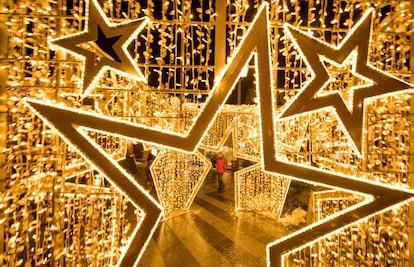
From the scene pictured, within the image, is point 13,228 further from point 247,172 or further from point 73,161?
point 247,172

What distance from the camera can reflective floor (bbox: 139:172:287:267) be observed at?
3.96 metres

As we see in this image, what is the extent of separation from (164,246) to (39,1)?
3.73 meters

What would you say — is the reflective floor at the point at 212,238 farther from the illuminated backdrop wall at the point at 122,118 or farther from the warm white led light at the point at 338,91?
the warm white led light at the point at 338,91

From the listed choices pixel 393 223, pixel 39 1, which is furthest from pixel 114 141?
pixel 393 223

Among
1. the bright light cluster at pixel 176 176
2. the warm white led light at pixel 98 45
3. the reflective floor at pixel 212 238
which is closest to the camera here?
the warm white led light at pixel 98 45

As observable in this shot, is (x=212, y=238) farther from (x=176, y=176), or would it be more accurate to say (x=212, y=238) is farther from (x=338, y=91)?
(x=338, y=91)

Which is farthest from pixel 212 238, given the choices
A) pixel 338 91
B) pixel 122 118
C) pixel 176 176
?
pixel 338 91

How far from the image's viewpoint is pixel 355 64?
6.62ft

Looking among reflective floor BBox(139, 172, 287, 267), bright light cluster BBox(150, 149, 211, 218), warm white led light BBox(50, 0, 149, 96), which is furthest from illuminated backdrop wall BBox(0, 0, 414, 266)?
bright light cluster BBox(150, 149, 211, 218)

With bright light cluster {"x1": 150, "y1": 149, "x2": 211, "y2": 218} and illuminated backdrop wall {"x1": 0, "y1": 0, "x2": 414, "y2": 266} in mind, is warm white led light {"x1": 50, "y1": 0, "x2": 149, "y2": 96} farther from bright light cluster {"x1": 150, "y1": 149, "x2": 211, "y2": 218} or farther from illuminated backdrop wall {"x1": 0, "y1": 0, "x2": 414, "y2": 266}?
bright light cluster {"x1": 150, "y1": 149, "x2": 211, "y2": 218}

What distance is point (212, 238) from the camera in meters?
4.75

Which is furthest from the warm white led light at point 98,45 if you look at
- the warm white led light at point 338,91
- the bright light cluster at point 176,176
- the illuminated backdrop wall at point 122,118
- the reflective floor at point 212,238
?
the bright light cluster at point 176,176

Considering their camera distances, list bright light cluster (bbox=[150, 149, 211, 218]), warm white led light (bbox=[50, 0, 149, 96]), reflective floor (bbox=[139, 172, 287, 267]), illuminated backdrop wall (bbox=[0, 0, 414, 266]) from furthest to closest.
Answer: bright light cluster (bbox=[150, 149, 211, 218]) < reflective floor (bbox=[139, 172, 287, 267]) < illuminated backdrop wall (bbox=[0, 0, 414, 266]) < warm white led light (bbox=[50, 0, 149, 96])

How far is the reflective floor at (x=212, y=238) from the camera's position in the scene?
396cm
